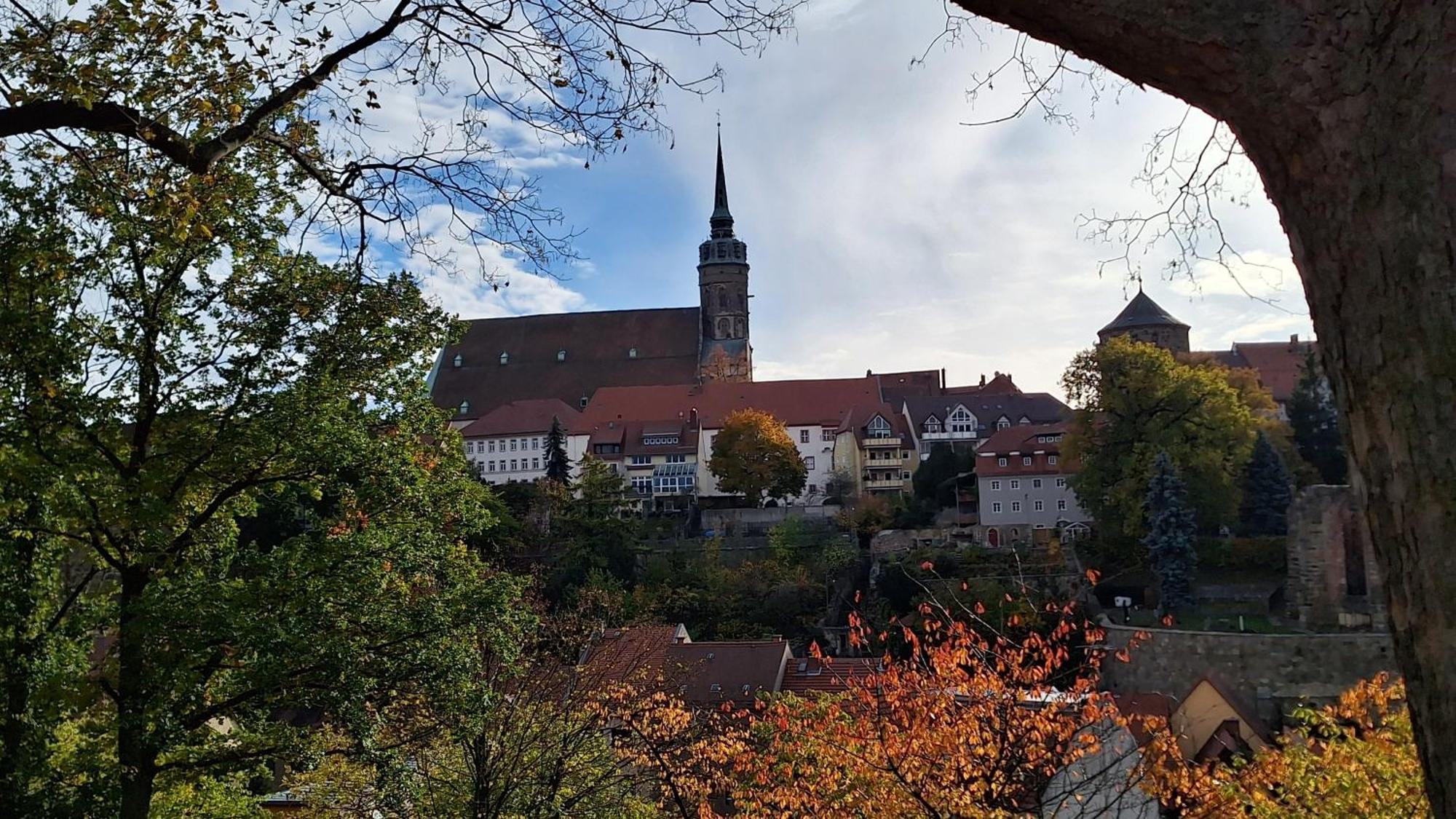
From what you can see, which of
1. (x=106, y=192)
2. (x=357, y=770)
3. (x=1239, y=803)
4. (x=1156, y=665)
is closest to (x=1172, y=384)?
(x=1156, y=665)

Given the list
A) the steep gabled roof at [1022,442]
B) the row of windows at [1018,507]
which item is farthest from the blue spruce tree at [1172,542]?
the row of windows at [1018,507]

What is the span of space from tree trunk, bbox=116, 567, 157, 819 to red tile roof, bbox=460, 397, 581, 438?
46.2 metres

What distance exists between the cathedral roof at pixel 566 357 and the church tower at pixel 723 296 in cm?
96

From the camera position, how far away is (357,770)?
496 inches

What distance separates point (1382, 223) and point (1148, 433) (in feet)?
115

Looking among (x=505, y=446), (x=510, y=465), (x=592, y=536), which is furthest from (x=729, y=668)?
(x=505, y=446)

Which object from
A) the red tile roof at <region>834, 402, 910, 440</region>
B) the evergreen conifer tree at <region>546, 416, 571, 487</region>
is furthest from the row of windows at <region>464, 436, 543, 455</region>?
the red tile roof at <region>834, 402, 910, 440</region>

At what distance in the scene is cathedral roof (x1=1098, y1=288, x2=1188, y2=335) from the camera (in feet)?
178

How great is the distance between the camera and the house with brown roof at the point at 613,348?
69.6 metres

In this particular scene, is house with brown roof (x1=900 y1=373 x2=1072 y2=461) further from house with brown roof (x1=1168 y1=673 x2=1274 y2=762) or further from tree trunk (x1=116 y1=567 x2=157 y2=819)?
tree trunk (x1=116 y1=567 x2=157 y2=819)

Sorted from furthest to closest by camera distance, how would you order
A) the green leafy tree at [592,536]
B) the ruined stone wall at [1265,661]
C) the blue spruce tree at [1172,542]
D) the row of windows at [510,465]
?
the row of windows at [510,465], the green leafy tree at [592,536], the blue spruce tree at [1172,542], the ruined stone wall at [1265,661]

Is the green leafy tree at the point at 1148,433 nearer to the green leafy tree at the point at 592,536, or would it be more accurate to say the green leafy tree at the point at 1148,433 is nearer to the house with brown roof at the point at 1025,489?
the house with brown roof at the point at 1025,489

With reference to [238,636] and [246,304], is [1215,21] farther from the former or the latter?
[246,304]

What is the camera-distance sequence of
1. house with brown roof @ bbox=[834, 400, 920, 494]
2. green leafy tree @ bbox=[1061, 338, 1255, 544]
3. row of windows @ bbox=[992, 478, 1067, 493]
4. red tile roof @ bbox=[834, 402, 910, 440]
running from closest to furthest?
1. green leafy tree @ bbox=[1061, 338, 1255, 544]
2. row of windows @ bbox=[992, 478, 1067, 493]
3. house with brown roof @ bbox=[834, 400, 920, 494]
4. red tile roof @ bbox=[834, 402, 910, 440]
